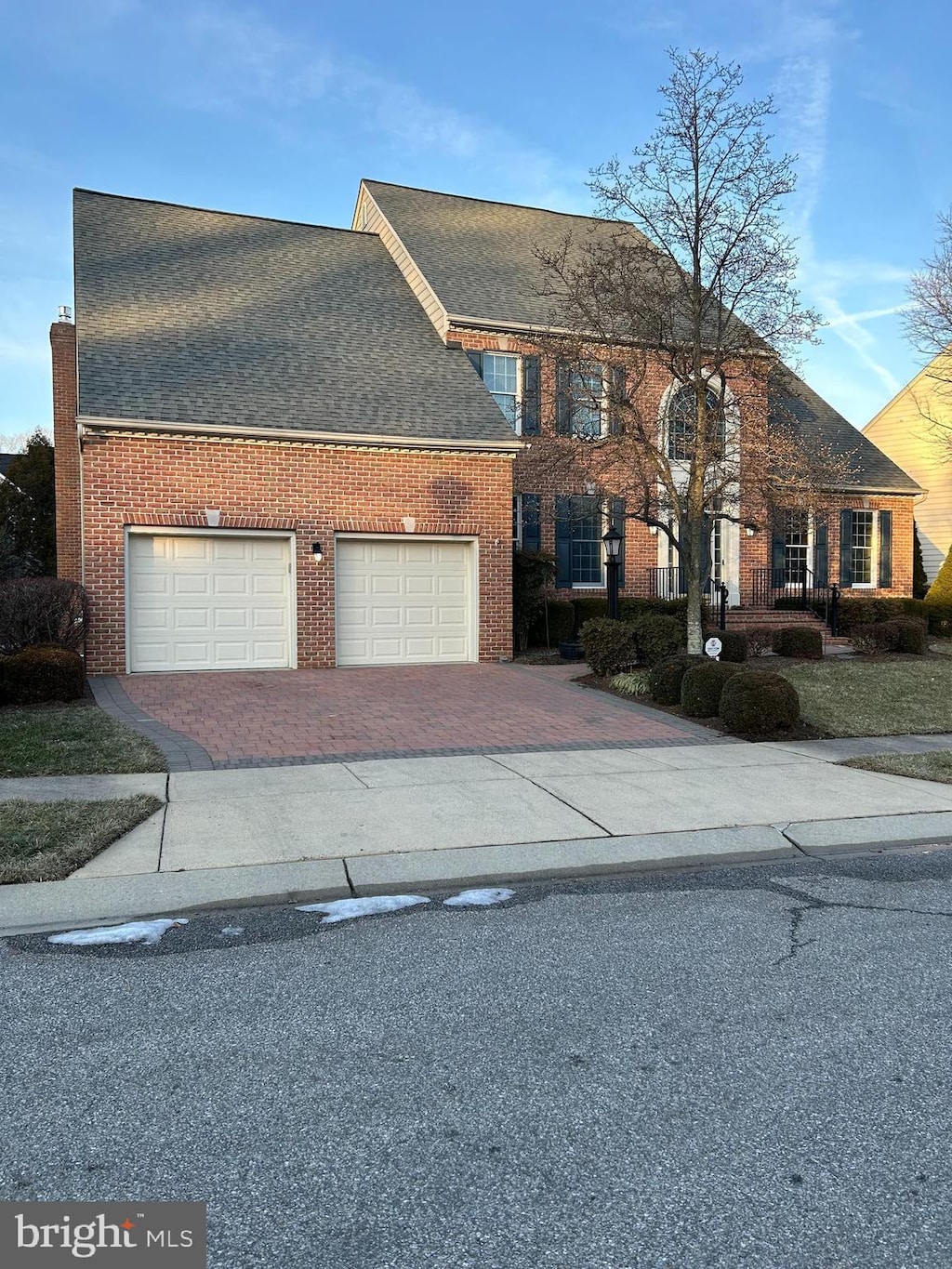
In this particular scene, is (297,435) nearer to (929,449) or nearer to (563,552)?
(563,552)

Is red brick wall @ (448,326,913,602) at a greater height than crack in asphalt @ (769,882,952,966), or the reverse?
red brick wall @ (448,326,913,602)

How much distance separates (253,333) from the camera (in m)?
17.3

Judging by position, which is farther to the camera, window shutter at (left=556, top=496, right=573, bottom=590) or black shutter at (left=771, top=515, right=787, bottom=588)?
black shutter at (left=771, top=515, right=787, bottom=588)

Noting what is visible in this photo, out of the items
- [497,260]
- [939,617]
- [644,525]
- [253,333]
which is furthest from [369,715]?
[939,617]

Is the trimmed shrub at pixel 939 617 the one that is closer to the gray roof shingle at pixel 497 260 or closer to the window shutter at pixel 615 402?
the gray roof shingle at pixel 497 260

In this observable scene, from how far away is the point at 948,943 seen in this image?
15.7ft

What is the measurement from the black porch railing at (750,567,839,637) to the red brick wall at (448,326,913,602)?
0.79 ft

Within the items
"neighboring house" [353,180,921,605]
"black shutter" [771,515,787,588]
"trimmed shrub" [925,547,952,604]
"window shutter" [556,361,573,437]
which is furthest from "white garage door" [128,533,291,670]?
"trimmed shrub" [925,547,952,604]

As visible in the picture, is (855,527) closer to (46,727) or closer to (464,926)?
(46,727)

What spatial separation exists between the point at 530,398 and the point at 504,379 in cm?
99

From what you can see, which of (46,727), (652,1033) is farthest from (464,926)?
(46,727)

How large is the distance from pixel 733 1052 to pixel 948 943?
1.84 meters

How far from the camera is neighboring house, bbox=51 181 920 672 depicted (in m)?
14.9

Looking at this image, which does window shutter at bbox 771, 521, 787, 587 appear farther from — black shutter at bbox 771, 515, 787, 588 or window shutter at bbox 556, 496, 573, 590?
window shutter at bbox 556, 496, 573, 590
